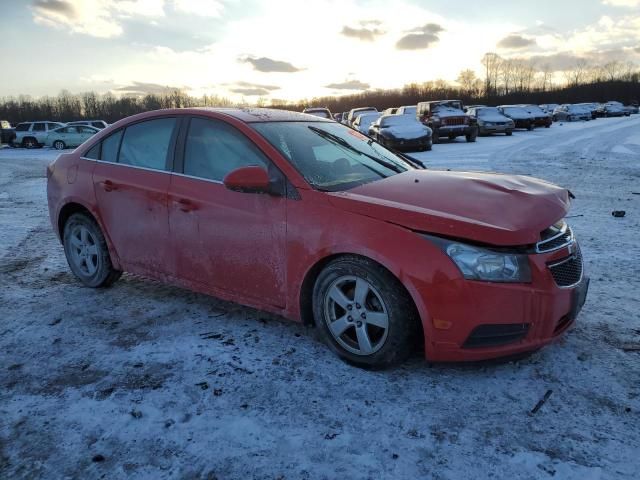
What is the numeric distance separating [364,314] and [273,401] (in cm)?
74

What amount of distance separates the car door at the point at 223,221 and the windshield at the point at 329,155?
0.21 metres

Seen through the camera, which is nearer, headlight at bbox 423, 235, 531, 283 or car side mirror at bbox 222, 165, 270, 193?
headlight at bbox 423, 235, 531, 283

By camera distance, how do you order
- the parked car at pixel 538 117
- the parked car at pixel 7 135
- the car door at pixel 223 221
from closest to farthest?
the car door at pixel 223 221 → the parked car at pixel 538 117 → the parked car at pixel 7 135

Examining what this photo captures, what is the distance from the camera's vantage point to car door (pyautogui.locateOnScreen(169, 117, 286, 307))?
10.9 ft

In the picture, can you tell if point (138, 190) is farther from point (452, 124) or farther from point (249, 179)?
point (452, 124)

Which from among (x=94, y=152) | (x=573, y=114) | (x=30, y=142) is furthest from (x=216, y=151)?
(x=573, y=114)

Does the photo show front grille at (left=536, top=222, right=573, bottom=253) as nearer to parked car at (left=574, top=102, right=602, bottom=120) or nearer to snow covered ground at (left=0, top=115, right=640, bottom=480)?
snow covered ground at (left=0, top=115, right=640, bottom=480)

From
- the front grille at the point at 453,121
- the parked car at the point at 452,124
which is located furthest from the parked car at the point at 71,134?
the front grille at the point at 453,121

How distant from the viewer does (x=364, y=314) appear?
301cm

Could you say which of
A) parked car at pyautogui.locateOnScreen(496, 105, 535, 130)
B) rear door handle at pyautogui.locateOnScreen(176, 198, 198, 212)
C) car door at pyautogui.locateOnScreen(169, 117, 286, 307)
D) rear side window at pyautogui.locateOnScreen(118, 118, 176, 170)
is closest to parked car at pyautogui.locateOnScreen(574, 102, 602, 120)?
parked car at pyautogui.locateOnScreen(496, 105, 535, 130)

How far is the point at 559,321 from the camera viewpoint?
9.39ft

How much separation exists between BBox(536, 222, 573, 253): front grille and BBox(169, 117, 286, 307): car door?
1562mm

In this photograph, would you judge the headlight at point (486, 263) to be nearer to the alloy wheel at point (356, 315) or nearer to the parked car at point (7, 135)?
the alloy wheel at point (356, 315)

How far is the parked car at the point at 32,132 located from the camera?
104 ft
